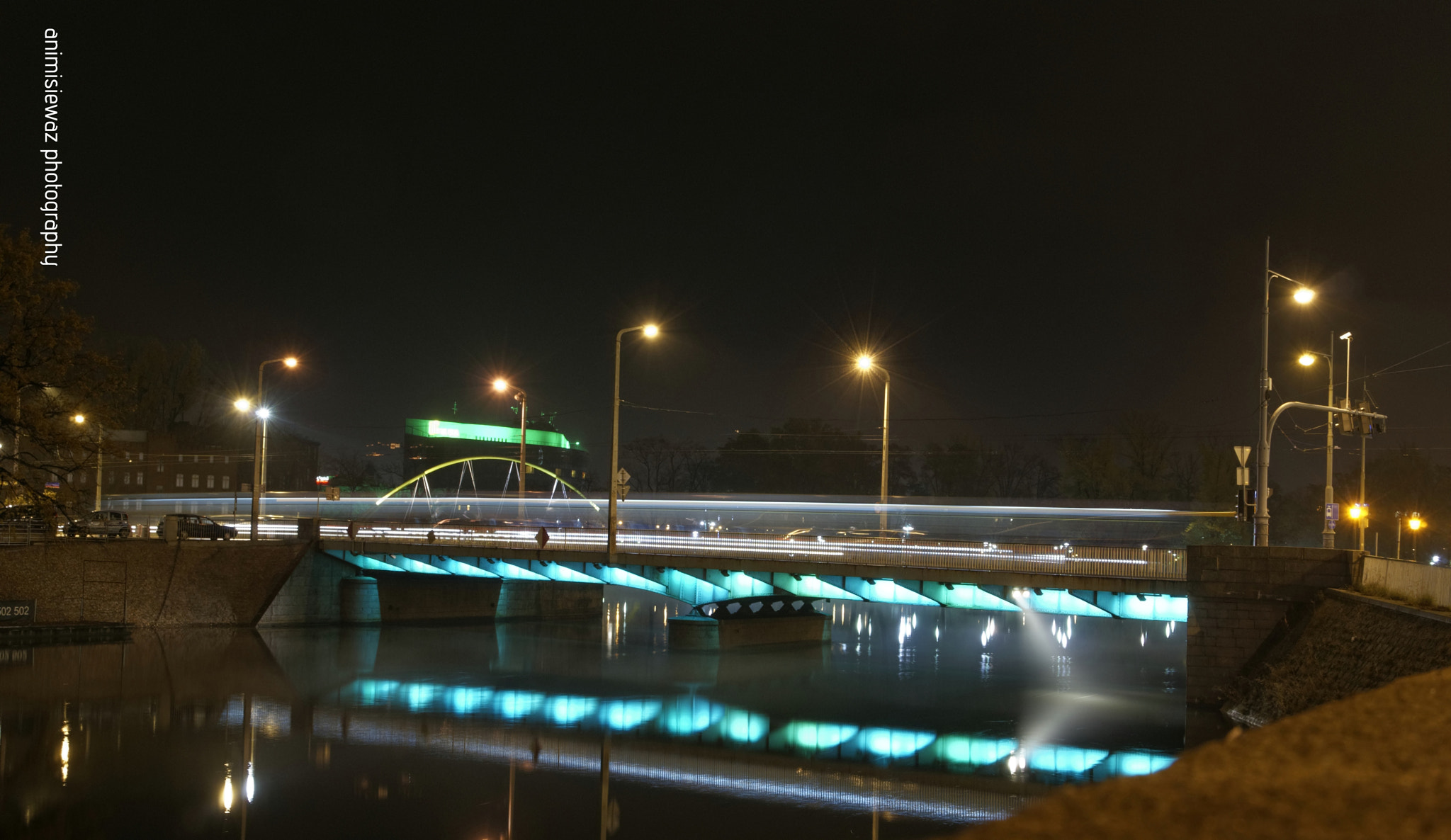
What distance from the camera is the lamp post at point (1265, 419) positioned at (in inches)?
996

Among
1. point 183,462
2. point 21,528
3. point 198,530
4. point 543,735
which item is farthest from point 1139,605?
point 183,462

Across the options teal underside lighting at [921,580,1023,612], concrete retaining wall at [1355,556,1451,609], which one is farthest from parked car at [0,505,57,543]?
concrete retaining wall at [1355,556,1451,609]

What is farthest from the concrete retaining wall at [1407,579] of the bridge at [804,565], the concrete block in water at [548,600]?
the concrete block in water at [548,600]

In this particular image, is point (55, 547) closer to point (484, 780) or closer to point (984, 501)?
point (484, 780)

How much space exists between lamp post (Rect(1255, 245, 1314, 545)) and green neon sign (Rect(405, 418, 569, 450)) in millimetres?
110139

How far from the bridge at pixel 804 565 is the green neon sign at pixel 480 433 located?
79.4m

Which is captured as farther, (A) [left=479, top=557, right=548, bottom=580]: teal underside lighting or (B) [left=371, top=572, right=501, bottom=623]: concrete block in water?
(B) [left=371, top=572, right=501, bottom=623]: concrete block in water

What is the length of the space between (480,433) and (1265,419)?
11442 cm

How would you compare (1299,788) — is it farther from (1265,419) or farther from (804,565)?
(804,565)

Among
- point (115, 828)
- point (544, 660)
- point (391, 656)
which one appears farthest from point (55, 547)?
point (115, 828)

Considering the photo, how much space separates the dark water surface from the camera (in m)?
19.4

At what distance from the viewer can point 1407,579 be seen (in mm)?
22516

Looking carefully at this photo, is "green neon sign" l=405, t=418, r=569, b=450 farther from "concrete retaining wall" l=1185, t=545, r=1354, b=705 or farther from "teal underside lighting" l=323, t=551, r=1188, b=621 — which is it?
"concrete retaining wall" l=1185, t=545, r=1354, b=705

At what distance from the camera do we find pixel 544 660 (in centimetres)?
4034
